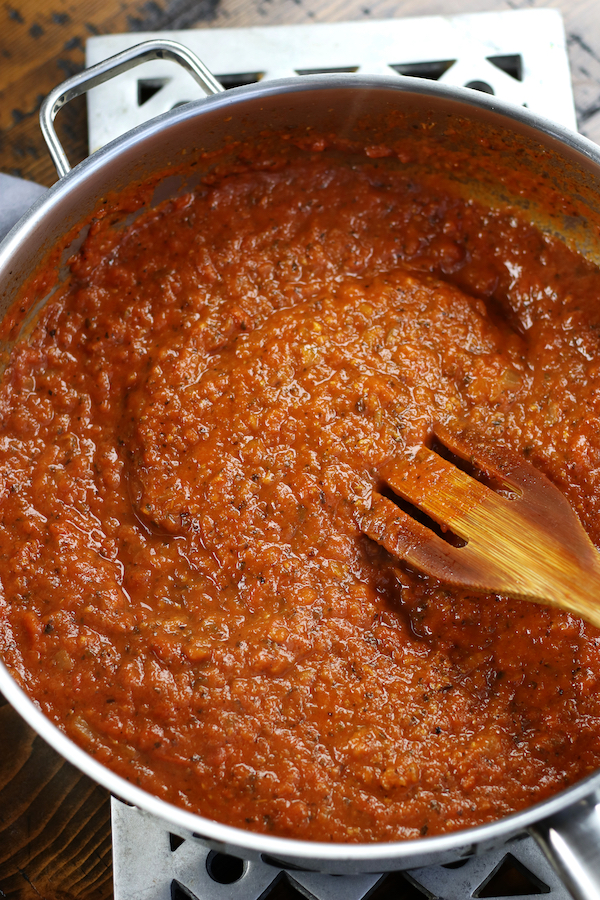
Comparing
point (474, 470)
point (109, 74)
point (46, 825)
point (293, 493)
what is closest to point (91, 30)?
point (109, 74)

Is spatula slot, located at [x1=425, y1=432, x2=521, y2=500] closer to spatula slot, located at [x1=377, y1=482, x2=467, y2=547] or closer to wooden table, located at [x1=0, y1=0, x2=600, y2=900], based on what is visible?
spatula slot, located at [x1=377, y1=482, x2=467, y2=547]

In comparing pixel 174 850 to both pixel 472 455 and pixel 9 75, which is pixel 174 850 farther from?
pixel 9 75

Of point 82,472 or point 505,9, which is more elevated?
point 505,9

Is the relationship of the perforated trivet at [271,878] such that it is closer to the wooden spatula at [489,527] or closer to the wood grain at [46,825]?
the wood grain at [46,825]

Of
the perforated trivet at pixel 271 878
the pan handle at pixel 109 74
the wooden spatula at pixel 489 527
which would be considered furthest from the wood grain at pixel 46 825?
the pan handle at pixel 109 74

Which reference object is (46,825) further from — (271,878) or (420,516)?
(420,516)

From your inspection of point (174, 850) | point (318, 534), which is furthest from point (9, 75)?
point (174, 850)
